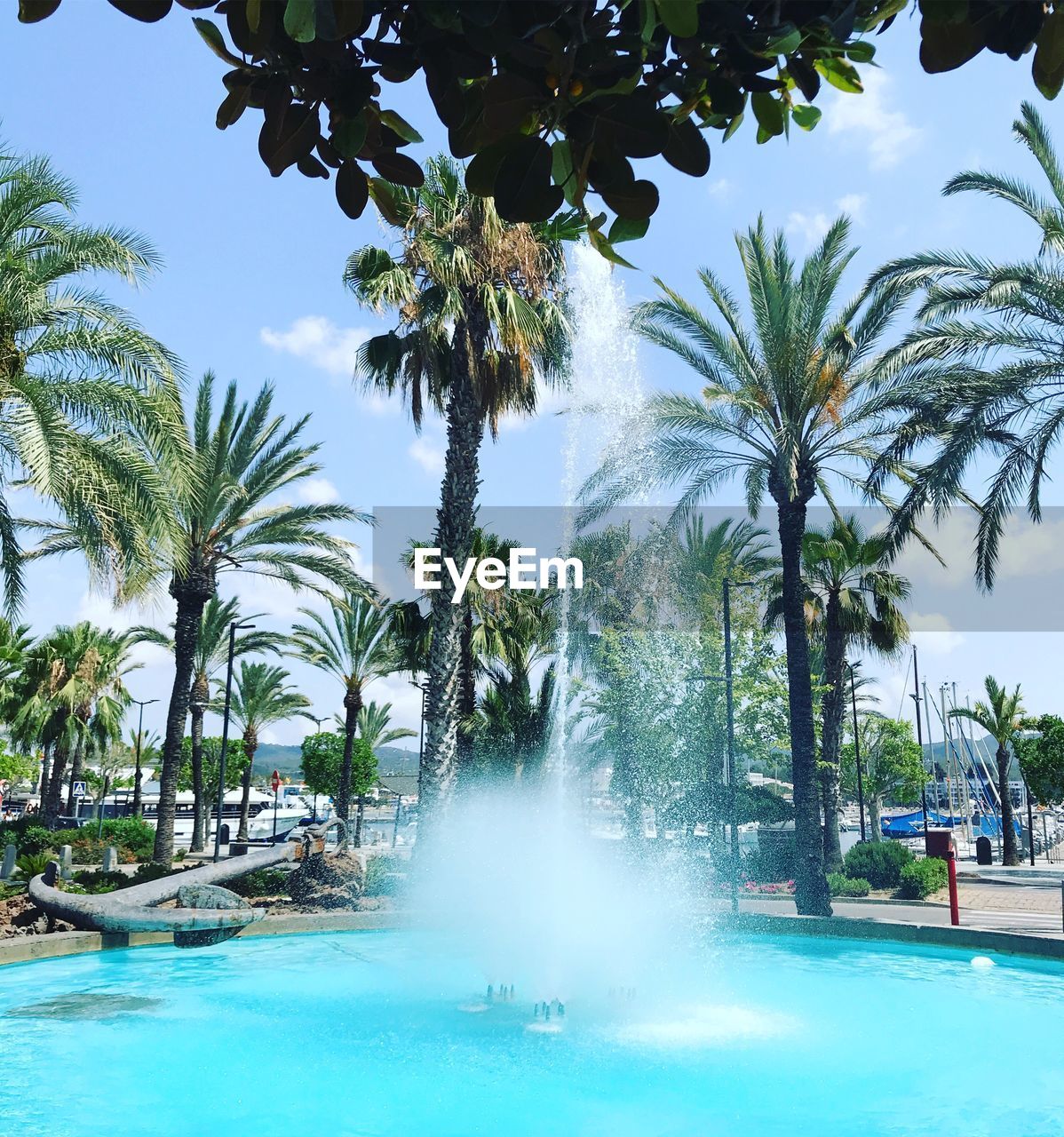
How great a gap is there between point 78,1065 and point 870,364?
583 inches

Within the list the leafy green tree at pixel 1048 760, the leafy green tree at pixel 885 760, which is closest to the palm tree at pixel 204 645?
the leafy green tree at pixel 1048 760

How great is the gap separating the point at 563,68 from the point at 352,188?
22.6 inches

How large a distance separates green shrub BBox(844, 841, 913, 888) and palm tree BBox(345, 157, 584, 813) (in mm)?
9366

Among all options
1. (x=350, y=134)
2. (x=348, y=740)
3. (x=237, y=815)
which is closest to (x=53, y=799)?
(x=348, y=740)

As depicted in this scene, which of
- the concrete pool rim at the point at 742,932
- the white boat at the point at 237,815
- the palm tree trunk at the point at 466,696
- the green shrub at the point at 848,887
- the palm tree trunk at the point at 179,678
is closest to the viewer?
the concrete pool rim at the point at 742,932

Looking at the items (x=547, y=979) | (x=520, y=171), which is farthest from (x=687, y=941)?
(x=520, y=171)

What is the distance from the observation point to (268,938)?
14.9m

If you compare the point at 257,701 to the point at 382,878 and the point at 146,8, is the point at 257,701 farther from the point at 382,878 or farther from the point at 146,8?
the point at 146,8

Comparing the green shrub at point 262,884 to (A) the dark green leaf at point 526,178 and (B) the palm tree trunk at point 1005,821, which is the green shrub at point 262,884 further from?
(B) the palm tree trunk at point 1005,821

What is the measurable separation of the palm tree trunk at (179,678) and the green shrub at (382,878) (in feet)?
16.7

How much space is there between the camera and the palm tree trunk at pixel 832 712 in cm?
2586

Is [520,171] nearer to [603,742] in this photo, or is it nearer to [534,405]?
[534,405]

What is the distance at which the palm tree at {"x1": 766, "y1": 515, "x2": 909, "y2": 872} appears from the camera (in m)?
26.4

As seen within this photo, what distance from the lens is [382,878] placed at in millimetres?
17750
